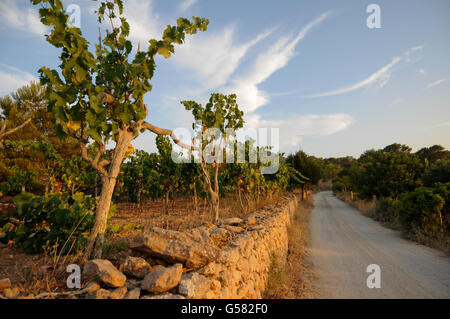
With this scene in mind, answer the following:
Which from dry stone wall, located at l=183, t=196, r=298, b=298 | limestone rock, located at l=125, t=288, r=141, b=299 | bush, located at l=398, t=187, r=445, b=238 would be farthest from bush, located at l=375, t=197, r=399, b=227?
Result: limestone rock, located at l=125, t=288, r=141, b=299

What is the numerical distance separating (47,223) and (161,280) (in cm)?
267

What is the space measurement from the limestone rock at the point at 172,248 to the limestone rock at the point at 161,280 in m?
0.31

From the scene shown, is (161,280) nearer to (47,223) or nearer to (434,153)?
(47,223)

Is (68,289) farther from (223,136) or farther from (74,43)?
(223,136)

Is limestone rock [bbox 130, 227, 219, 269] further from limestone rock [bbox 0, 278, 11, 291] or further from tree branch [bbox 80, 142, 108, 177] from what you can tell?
limestone rock [bbox 0, 278, 11, 291]

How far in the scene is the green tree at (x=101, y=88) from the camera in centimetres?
204

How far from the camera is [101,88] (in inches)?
95.2

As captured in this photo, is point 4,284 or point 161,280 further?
point 161,280

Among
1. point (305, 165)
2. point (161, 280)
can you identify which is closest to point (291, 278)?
point (161, 280)

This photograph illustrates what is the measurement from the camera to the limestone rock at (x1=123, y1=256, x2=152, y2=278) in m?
2.24

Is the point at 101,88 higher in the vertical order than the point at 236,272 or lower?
higher

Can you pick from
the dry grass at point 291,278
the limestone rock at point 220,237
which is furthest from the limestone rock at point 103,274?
the dry grass at point 291,278

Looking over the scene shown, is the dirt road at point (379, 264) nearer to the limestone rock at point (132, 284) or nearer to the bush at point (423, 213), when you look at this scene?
the bush at point (423, 213)
